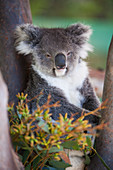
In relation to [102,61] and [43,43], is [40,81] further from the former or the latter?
[102,61]

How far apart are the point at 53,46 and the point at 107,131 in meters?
0.84

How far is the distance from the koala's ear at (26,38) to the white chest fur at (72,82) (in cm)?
24

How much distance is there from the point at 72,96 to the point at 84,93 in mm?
124

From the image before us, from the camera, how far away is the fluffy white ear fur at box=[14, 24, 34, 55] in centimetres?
201

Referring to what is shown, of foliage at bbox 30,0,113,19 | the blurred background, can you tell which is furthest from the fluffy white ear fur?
foliage at bbox 30,0,113,19

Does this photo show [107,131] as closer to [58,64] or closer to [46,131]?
[46,131]

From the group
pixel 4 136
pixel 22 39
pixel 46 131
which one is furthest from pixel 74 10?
pixel 4 136

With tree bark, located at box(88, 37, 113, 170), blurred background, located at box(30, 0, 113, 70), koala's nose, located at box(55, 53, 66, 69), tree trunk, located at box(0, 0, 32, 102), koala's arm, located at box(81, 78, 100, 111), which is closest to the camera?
tree bark, located at box(88, 37, 113, 170)

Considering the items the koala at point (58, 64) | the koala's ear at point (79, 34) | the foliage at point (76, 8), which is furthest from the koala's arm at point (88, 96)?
the foliage at point (76, 8)

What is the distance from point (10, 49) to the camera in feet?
6.86

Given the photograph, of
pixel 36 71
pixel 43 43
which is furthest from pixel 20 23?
pixel 36 71

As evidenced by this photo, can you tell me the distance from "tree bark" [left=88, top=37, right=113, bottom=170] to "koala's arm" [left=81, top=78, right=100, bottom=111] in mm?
523

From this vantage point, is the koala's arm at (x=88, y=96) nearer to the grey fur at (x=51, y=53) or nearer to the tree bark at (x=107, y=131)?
the grey fur at (x=51, y=53)

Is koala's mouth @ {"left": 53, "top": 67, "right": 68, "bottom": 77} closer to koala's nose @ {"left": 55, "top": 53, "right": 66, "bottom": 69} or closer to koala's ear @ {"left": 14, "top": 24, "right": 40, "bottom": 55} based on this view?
koala's nose @ {"left": 55, "top": 53, "right": 66, "bottom": 69}
